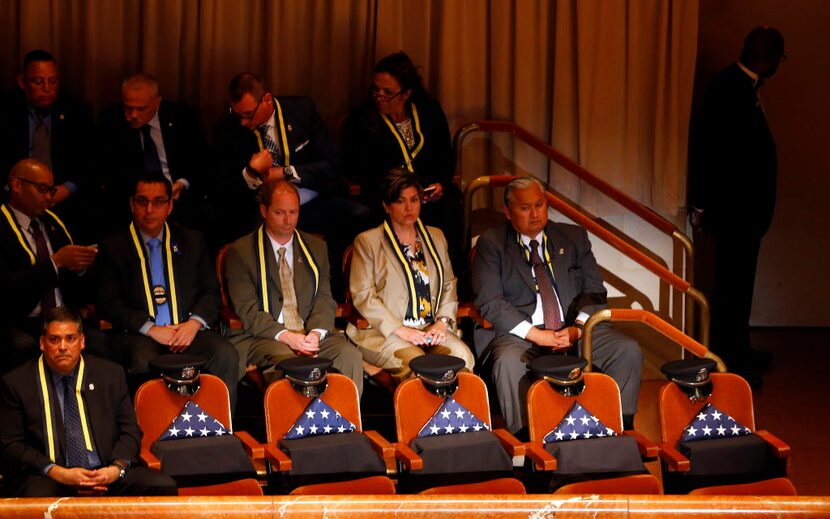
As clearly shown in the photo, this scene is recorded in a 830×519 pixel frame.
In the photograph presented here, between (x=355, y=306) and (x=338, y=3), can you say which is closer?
(x=355, y=306)

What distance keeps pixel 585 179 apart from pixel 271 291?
186 cm

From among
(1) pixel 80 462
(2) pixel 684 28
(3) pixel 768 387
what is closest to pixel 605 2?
(2) pixel 684 28

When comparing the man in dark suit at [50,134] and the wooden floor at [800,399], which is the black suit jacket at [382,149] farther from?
the wooden floor at [800,399]

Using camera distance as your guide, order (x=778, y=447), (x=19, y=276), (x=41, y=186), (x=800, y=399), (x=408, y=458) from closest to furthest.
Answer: (x=408, y=458), (x=778, y=447), (x=19, y=276), (x=41, y=186), (x=800, y=399)

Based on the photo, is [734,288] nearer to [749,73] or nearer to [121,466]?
[749,73]

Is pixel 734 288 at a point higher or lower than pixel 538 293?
lower

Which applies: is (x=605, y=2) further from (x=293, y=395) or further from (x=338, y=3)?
(x=293, y=395)

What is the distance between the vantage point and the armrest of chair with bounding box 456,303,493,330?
586 cm

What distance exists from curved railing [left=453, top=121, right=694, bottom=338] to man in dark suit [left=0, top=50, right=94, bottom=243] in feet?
5.99

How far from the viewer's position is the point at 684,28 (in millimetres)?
6977

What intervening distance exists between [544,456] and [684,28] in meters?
3.02

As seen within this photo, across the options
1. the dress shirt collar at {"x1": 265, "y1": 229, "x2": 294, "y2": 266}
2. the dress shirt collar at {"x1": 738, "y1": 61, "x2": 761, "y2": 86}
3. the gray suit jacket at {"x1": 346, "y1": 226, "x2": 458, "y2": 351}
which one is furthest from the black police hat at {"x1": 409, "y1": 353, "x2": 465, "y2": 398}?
the dress shirt collar at {"x1": 738, "y1": 61, "x2": 761, "y2": 86}

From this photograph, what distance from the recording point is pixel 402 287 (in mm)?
5859

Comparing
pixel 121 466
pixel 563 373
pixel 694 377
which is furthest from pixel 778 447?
pixel 121 466
